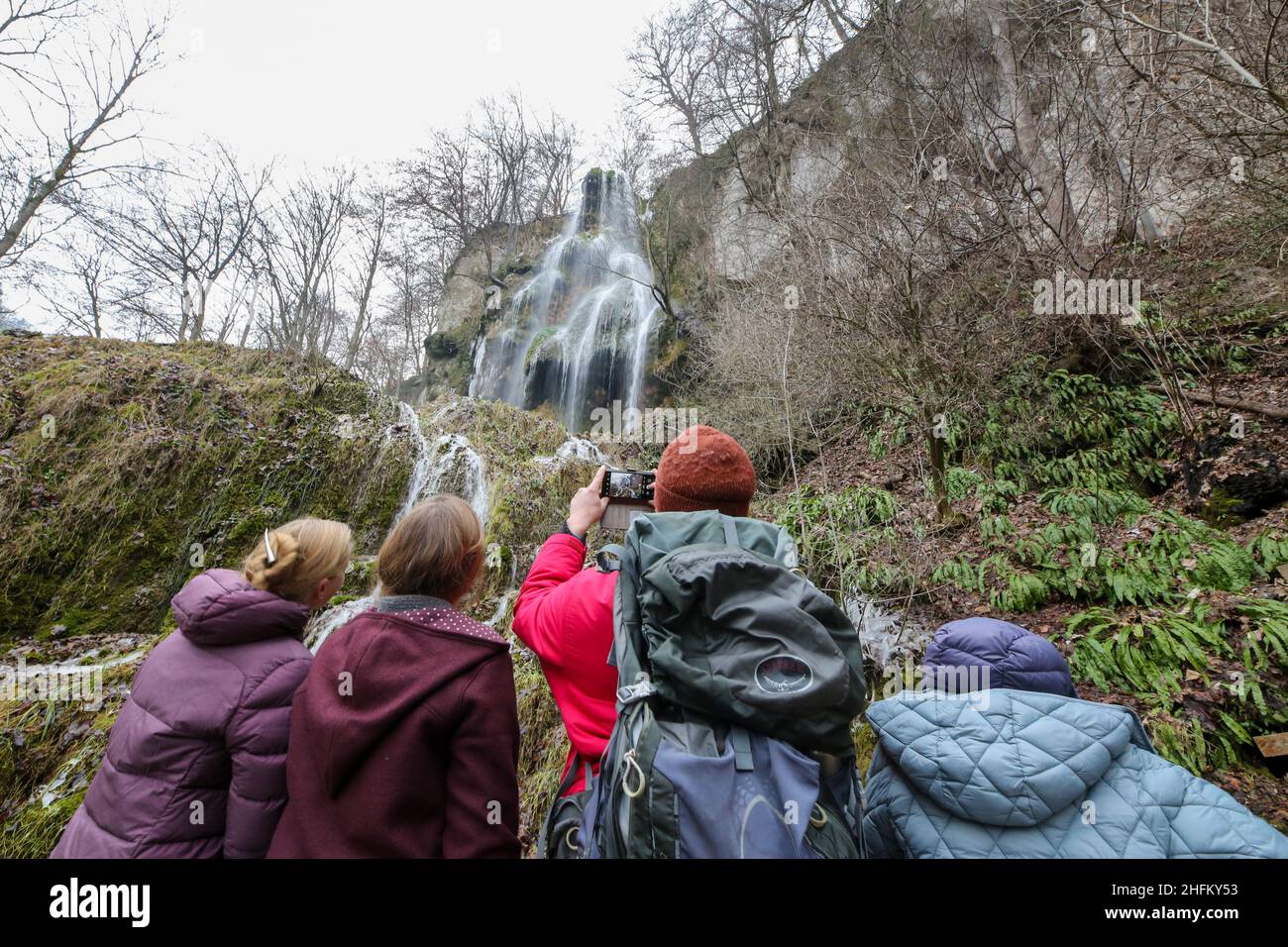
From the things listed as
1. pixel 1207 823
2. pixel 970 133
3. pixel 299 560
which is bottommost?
pixel 1207 823

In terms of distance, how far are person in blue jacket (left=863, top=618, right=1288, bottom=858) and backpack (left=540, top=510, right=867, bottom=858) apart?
0.40 metres

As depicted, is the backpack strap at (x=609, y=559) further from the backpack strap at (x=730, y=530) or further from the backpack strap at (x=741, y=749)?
the backpack strap at (x=741, y=749)

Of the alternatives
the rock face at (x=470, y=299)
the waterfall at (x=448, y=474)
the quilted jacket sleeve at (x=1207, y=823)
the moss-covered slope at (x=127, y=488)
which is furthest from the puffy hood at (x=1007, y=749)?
the rock face at (x=470, y=299)

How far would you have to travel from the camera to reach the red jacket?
1.52 metres

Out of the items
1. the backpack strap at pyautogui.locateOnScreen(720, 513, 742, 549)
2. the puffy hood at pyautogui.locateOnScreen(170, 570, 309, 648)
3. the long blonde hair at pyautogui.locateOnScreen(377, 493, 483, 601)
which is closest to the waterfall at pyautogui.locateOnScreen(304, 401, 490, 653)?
the puffy hood at pyautogui.locateOnScreen(170, 570, 309, 648)

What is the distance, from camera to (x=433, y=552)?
156 centimetres

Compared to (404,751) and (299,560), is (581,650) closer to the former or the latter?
(404,751)

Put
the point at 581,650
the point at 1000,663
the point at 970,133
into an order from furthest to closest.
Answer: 1. the point at 970,133
2. the point at 1000,663
3. the point at 581,650

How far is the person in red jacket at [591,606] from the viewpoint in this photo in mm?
1532

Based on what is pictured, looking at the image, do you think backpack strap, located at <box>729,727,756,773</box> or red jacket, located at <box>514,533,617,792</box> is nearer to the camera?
backpack strap, located at <box>729,727,756,773</box>

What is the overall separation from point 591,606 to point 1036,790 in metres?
1.33

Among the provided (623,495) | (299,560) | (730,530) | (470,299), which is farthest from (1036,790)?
(470,299)

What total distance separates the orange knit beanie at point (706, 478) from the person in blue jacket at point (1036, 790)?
0.85 metres

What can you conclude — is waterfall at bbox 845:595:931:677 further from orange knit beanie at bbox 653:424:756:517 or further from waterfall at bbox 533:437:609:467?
waterfall at bbox 533:437:609:467
